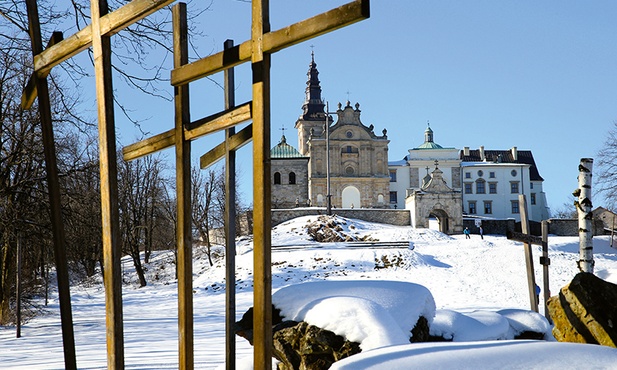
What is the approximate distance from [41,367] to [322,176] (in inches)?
1869

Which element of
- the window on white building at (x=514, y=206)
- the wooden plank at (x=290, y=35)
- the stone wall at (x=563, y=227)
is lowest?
the stone wall at (x=563, y=227)

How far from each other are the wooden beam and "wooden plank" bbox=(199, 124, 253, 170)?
1.39 ft

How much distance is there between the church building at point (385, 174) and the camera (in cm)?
4869

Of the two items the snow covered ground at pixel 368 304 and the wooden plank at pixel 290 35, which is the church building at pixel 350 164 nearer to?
the snow covered ground at pixel 368 304

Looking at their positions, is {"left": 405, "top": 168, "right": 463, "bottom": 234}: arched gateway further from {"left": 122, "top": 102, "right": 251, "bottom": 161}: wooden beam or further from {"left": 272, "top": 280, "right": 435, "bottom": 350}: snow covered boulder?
{"left": 122, "top": 102, "right": 251, "bottom": 161}: wooden beam

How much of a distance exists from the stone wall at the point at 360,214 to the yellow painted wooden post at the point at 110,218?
42.2 meters

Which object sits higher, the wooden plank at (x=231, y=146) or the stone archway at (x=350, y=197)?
the wooden plank at (x=231, y=146)

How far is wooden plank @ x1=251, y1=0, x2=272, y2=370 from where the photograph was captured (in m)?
3.44

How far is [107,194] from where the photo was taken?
3959mm

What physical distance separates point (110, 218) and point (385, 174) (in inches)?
2127

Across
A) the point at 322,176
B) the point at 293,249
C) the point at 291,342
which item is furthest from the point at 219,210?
the point at 291,342

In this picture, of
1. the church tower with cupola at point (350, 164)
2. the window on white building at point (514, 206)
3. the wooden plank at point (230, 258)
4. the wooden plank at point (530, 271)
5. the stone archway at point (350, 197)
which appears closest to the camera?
the wooden plank at point (230, 258)

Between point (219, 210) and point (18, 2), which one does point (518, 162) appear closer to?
point (219, 210)

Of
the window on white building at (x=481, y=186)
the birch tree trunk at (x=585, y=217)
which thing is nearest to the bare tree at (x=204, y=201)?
the birch tree trunk at (x=585, y=217)
